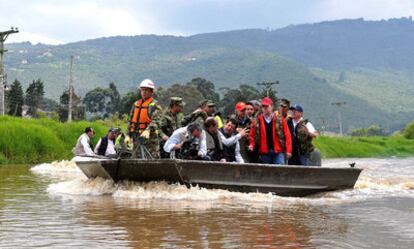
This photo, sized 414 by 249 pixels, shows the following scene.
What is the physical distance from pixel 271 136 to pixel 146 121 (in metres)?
2.15

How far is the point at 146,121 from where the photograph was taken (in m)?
10.5

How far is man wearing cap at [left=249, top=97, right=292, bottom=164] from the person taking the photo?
10766 millimetres

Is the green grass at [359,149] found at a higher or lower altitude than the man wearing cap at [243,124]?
lower

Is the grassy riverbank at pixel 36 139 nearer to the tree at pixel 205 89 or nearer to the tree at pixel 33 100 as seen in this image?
the tree at pixel 33 100

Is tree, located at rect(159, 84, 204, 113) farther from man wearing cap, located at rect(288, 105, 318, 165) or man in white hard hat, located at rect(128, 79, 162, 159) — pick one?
man in white hard hat, located at rect(128, 79, 162, 159)

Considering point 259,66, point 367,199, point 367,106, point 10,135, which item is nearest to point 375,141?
point 10,135

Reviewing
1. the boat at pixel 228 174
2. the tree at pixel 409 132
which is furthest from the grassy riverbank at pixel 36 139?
the tree at pixel 409 132

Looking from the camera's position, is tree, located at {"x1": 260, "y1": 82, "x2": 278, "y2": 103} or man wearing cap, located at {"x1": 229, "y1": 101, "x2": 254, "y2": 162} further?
tree, located at {"x1": 260, "y1": 82, "x2": 278, "y2": 103}

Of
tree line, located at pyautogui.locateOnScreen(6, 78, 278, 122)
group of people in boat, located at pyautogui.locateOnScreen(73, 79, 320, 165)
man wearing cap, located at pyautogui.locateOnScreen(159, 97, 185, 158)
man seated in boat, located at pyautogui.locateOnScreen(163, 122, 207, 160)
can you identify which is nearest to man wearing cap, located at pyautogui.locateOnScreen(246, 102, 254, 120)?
group of people in boat, located at pyautogui.locateOnScreen(73, 79, 320, 165)

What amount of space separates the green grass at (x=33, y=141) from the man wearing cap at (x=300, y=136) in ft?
39.2

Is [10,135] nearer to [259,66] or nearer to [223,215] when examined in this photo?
[223,215]

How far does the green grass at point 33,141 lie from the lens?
2097 cm

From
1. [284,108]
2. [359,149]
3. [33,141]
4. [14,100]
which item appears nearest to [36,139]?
[33,141]

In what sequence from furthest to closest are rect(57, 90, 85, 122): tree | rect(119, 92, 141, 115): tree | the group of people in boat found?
rect(57, 90, 85, 122): tree
rect(119, 92, 141, 115): tree
the group of people in boat
